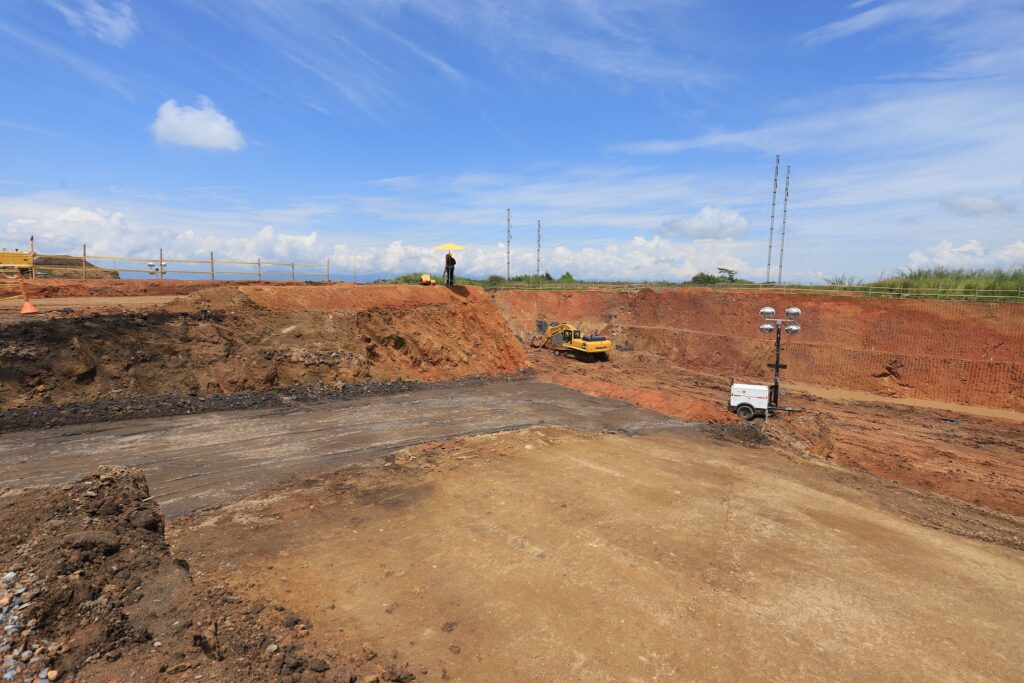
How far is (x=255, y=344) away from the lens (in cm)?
1948

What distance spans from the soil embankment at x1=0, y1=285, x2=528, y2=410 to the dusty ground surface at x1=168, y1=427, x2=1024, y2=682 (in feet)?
32.3

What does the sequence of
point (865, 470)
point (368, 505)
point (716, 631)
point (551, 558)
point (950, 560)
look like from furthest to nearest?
point (865, 470), point (368, 505), point (950, 560), point (551, 558), point (716, 631)

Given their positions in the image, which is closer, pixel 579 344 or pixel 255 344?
pixel 255 344

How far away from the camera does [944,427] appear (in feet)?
63.3

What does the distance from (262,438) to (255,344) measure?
24.4ft

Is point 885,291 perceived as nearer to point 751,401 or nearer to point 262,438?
point 751,401

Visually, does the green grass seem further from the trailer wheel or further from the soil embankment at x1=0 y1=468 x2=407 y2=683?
the soil embankment at x1=0 y1=468 x2=407 y2=683

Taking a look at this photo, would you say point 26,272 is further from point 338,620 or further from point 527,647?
point 527,647

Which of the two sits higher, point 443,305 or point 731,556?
point 443,305

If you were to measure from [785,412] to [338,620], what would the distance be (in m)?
18.7

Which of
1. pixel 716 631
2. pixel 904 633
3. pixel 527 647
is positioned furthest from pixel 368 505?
pixel 904 633

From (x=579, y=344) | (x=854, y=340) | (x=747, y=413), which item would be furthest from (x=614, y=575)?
(x=854, y=340)

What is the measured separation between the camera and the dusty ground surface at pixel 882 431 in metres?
13.0

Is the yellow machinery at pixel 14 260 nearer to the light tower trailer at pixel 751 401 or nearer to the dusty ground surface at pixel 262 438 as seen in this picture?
the dusty ground surface at pixel 262 438
